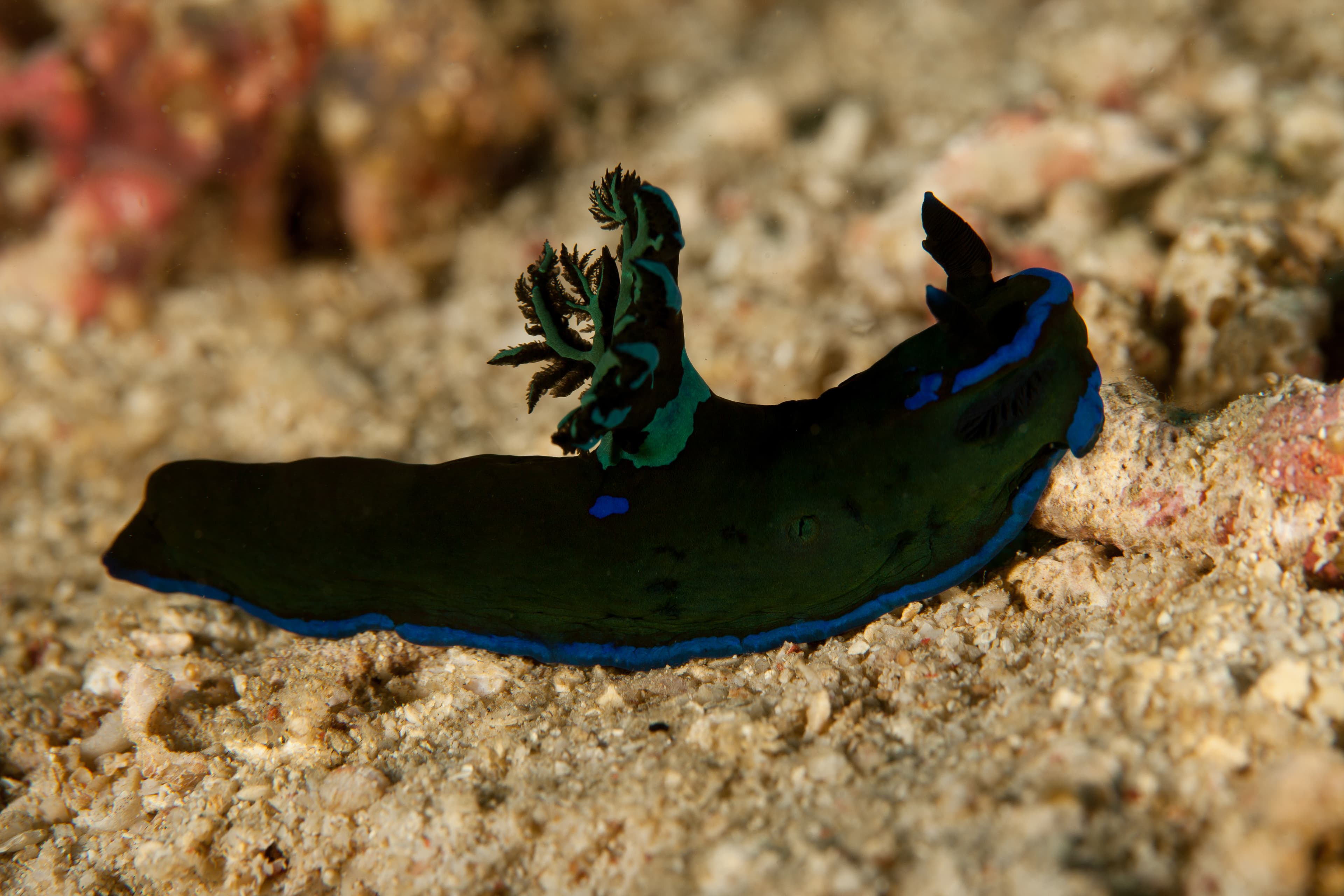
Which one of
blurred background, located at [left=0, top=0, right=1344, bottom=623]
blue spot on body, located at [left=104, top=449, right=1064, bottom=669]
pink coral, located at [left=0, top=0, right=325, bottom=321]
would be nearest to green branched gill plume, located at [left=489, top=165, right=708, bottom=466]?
blue spot on body, located at [left=104, top=449, right=1064, bottom=669]

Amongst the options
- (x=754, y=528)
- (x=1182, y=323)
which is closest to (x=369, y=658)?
(x=754, y=528)

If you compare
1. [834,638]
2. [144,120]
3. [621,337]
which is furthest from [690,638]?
[144,120]

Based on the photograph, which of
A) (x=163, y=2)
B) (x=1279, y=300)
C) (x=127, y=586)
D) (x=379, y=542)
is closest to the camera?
(x=379, y=542)

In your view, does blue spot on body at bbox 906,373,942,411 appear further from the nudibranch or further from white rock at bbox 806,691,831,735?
white rock at bbox 806,691,831,735

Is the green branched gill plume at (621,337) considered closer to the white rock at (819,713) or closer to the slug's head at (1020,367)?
the slug's head at (1020,367)

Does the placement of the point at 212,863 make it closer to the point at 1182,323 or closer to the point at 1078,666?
the point at 1078,666

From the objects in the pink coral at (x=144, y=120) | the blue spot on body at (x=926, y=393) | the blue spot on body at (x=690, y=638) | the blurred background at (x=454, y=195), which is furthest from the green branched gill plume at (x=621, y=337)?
the pink coral at (x=144, y=120)
